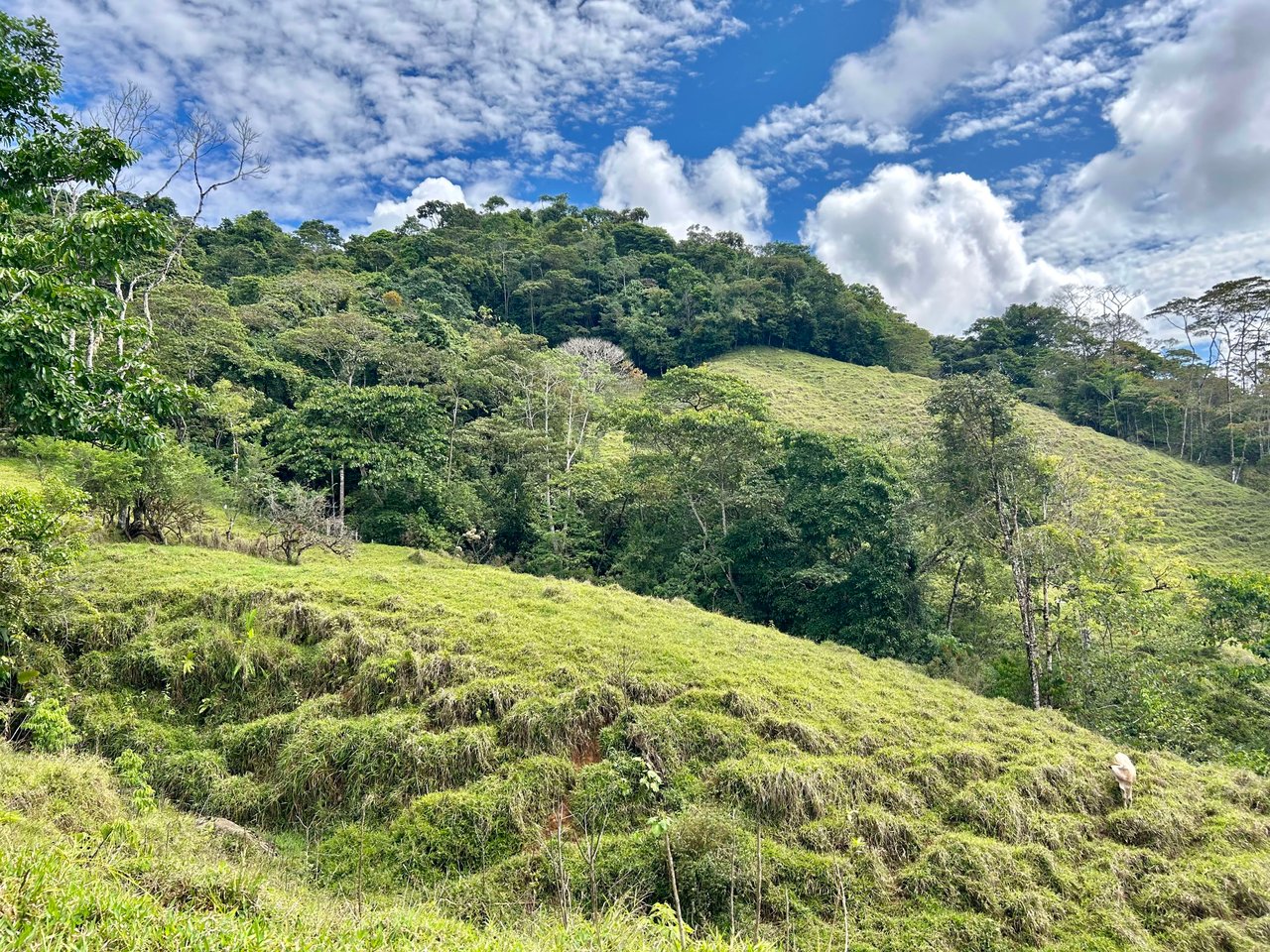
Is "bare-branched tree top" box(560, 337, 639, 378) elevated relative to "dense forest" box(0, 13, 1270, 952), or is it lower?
elevated

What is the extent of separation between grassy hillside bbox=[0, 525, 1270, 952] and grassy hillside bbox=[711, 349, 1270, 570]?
18688mm

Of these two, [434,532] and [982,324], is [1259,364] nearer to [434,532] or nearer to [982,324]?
[982,324]

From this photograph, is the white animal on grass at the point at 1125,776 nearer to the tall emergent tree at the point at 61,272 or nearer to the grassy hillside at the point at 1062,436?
the tall emergent tree at the point at 61,272

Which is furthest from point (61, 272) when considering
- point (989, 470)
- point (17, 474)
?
point (989, 470)

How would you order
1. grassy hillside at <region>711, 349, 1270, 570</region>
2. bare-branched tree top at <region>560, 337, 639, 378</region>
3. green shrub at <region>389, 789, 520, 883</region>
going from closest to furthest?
1. green shrub at <region>389, 789, 520, 883</region>
2. grassy hillside at <region>711, 349, 1270, 570</region>
3. bare-branched tree top at <region>560, 337, 639, 378</region>

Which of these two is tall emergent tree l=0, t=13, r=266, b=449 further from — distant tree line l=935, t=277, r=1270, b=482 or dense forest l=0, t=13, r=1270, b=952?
distant tree line l=935, t=277, r=1270, b=482

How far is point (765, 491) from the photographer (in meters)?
17.6

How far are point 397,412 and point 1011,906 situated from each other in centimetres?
2201

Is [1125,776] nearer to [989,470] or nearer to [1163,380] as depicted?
[989,470]

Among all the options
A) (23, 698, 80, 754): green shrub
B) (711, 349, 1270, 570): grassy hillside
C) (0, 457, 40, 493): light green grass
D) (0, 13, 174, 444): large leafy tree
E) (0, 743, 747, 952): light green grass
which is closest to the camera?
(0, 743, 747, 952): light green grass

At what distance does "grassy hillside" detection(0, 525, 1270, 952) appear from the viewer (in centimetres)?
573

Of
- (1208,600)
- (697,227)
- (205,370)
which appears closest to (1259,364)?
(1208,600)

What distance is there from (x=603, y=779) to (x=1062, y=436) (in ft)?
133

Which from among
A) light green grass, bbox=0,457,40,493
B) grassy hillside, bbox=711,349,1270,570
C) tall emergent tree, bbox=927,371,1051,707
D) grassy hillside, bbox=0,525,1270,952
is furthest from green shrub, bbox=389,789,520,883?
grassy hillside, bbox=711,349,1270,570
